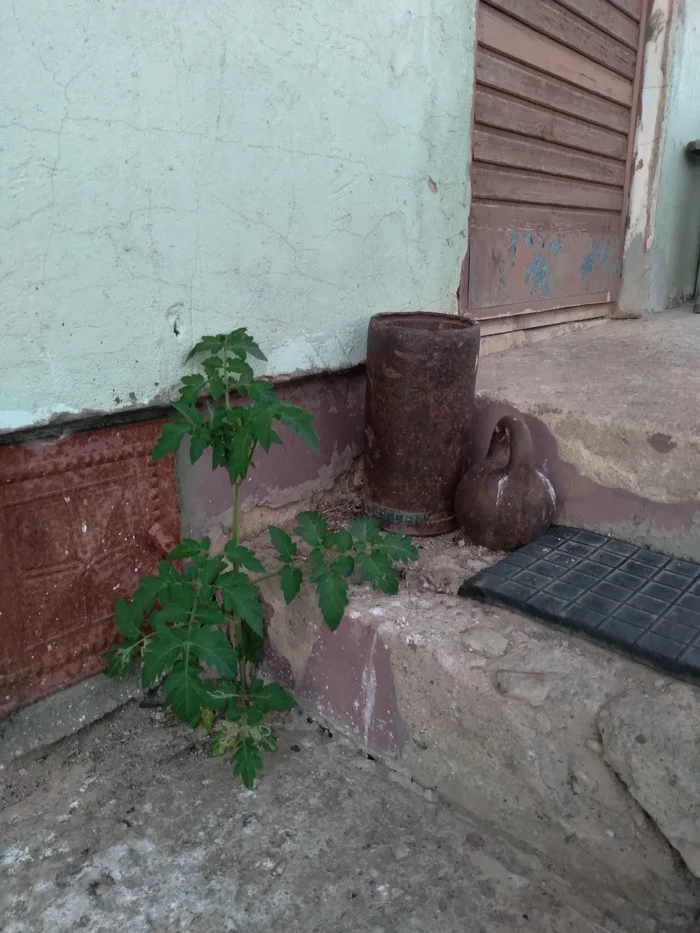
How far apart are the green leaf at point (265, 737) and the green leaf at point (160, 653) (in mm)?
370

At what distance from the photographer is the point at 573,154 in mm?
3467

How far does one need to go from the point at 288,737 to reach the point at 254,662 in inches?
8.5

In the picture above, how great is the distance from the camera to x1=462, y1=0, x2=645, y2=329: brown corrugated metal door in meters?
2.82

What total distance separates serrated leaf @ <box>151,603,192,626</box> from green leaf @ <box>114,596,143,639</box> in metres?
0.14

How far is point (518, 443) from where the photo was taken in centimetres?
198

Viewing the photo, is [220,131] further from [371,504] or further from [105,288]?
[371,504]

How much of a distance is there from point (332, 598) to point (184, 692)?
370 millimetres

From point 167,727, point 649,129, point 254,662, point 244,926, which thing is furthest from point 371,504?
point 649,129

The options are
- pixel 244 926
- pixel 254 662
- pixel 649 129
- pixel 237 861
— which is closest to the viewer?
pixel 244 926

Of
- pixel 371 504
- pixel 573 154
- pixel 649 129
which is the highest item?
pixel 649 129

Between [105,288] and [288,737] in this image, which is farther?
[288,737]

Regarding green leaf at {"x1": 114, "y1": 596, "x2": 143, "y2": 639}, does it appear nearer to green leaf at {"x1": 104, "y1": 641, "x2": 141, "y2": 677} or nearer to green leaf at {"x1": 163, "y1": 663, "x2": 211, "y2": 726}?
green leaf at {"x1": 104, "y1": 641, "x2": 141, "y2": 677}

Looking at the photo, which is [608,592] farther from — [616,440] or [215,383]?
[215,383]

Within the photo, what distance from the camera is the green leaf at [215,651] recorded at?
1463 millimetres
